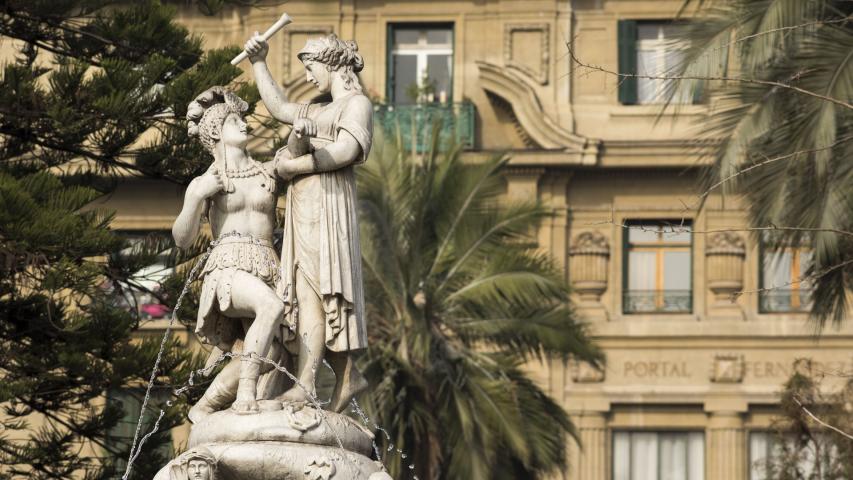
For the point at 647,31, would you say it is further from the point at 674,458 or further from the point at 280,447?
the point at 280,447

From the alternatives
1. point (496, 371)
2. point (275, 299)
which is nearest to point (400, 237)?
point (496, 371)

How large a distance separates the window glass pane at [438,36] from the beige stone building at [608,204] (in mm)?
24

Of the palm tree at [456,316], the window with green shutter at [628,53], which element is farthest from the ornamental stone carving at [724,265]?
the palm tree at [456,316]

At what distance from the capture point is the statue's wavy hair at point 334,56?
14.8m

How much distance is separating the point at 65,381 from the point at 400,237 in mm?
10074

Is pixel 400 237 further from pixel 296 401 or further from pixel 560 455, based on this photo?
pixel 296 401

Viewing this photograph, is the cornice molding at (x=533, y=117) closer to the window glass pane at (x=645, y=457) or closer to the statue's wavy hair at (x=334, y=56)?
the window glass pane at (x=645, y=457)

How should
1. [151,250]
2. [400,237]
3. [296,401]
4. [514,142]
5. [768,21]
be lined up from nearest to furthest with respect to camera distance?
1. [296,401]
2. [768,21]
3. [151,250]
4. [400,237]
5. [514,142]

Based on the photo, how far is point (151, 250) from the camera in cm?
2472

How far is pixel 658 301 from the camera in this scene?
143ft

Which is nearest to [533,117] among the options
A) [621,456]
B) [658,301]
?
[658,301]

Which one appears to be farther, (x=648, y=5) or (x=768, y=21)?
(x=648, y=5)

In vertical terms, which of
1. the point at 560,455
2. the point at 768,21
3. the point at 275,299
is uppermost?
the point at 768,21

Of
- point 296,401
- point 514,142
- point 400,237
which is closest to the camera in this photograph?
point 296,401
